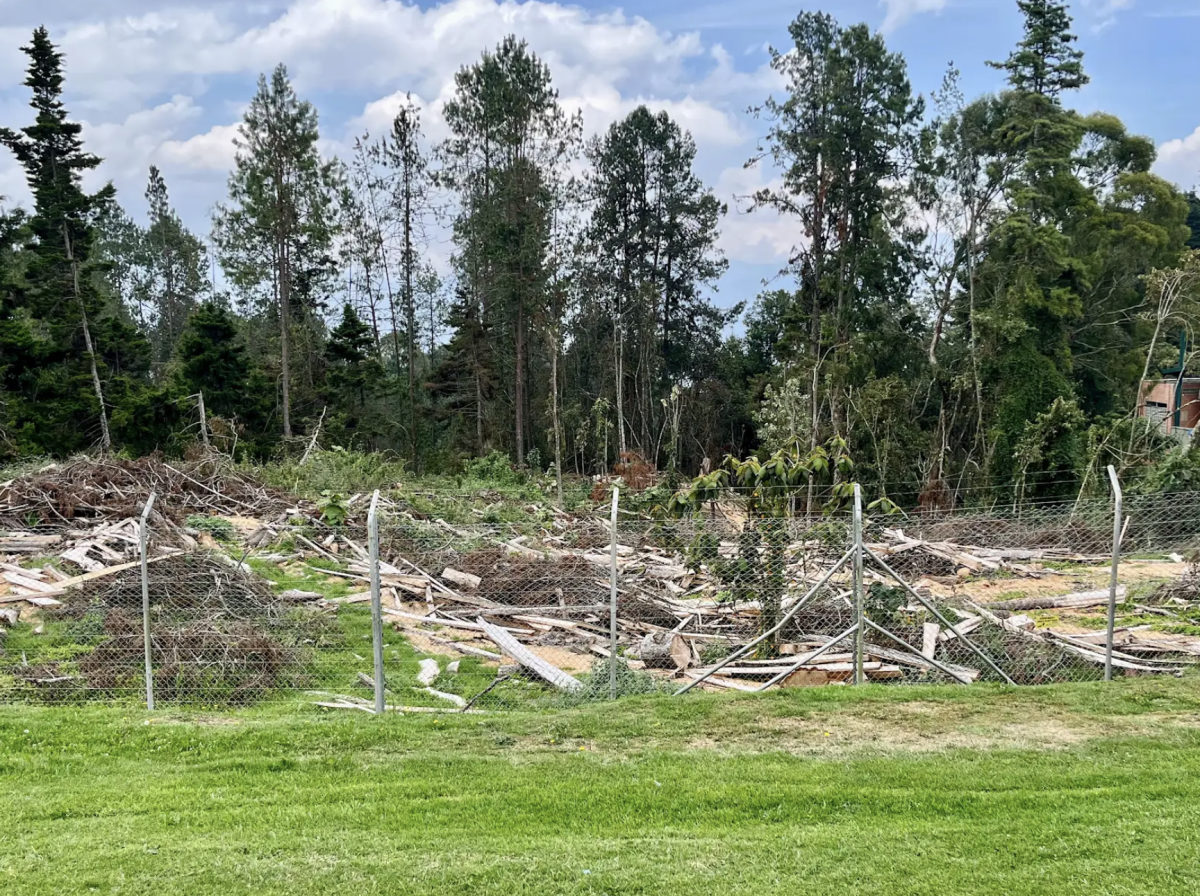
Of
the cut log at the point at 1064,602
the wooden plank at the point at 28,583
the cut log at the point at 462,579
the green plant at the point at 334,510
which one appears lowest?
the cut log at the point at 1064,602

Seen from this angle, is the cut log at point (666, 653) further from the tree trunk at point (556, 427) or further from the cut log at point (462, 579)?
the tree trunk at point (556, 427)

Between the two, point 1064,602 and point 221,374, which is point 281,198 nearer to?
point 221,374

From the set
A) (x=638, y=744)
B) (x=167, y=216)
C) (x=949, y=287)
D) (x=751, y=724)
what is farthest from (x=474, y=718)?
(x=167, y=216)

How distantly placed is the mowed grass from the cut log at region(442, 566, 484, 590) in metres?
5.28

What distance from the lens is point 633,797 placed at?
15.2ft

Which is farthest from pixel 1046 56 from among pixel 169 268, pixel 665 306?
pixel 169 268

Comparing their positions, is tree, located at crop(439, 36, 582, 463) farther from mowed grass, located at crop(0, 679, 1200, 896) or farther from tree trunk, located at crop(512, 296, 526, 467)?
mowed grass, located at crop(0, 679, 1200, 896)

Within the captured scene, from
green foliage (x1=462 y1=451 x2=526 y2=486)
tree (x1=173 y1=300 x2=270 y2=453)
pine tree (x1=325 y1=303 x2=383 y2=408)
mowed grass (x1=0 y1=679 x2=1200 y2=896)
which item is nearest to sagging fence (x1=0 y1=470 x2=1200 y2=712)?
mowed grass (x1=0 y1=679 x2=1200 y2=896)

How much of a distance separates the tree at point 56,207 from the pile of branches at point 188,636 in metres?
15.0

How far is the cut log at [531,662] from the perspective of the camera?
7.66 metres

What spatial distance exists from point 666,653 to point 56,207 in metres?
23.4

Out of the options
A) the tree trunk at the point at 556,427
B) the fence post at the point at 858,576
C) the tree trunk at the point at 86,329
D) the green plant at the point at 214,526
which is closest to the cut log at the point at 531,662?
the fence post at the point at 858,576

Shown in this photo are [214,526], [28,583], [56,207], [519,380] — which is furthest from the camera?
[519,380]

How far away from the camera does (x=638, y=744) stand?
5.57 metres
